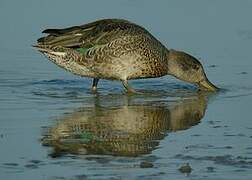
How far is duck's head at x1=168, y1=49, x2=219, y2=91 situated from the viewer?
38.7ft

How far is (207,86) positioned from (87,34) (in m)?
1.58

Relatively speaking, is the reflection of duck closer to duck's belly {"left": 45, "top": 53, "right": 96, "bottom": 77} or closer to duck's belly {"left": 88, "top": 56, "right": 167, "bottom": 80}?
duck's belly {"left": 88, "top": 56, "right": 167, "bottom": 80}

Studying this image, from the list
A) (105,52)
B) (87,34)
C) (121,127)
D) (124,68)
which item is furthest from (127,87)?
(121,127)

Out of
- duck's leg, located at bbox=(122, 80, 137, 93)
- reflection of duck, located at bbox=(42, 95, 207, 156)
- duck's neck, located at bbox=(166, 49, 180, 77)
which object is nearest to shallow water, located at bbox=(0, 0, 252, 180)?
reflection of duck, located at bbox=(42, 95, 207, 156)

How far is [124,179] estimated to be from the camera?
6680 millimetres

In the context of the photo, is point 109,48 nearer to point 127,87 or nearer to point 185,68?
point 127,87

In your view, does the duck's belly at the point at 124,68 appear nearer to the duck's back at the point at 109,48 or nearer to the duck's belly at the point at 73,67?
the duck's back at the point at 109,48

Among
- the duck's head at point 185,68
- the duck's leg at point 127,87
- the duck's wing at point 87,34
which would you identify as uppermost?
the duck's wing at point 87,34

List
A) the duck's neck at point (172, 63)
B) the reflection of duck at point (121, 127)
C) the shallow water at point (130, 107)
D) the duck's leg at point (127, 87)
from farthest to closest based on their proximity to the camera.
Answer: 1. the duck's neck at point (172, 63)
2. the duck's leg at point (127, 87)
3. the reflection of duck at point (121, 127)
4. the shallow water at point (130, 107)

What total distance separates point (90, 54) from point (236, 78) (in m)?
1.90

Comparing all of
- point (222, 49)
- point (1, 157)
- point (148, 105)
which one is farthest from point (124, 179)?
point (222, 49)

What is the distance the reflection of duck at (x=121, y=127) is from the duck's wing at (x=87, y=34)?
54.7 inches

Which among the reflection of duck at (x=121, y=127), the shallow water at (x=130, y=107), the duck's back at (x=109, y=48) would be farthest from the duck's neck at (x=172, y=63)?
the reflection of duck at (x=121, y=127)

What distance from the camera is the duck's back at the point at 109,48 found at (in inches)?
445
